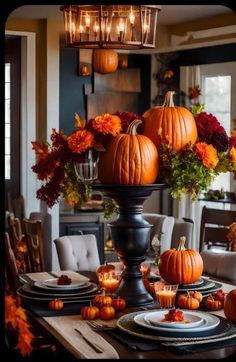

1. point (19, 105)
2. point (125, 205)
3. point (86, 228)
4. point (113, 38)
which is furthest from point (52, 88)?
point (125, 205)

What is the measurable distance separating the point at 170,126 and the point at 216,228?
5.22ft

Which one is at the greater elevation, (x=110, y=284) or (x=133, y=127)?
(x=133, y=127)

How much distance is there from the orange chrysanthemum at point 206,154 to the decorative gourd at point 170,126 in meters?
0.09

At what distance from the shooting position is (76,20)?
12.6 ft

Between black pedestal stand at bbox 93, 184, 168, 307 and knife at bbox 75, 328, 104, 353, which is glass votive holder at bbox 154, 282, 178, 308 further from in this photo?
knife at bbox 75, 328, 104, 353

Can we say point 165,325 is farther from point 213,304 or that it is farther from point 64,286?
point 64,286

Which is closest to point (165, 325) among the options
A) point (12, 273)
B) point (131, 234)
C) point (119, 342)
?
point (119, 342)

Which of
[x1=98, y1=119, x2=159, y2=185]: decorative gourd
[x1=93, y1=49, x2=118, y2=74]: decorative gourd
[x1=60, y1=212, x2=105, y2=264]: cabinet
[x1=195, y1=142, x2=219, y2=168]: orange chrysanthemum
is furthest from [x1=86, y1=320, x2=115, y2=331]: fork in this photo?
[x1=93, y1=49, x2=118, y2=74]: decorative gourd

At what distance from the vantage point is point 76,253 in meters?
3.60

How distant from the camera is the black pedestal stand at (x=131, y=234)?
2.47 metres

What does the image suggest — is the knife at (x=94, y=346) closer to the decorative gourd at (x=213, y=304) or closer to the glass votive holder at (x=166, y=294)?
the glass votive holder at (x=166, y=294)

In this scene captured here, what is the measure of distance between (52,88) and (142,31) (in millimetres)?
2617

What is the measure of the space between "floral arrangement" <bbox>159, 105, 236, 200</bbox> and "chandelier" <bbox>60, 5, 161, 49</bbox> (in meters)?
1.37

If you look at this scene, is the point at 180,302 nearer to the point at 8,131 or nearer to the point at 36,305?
the point at 36,305
